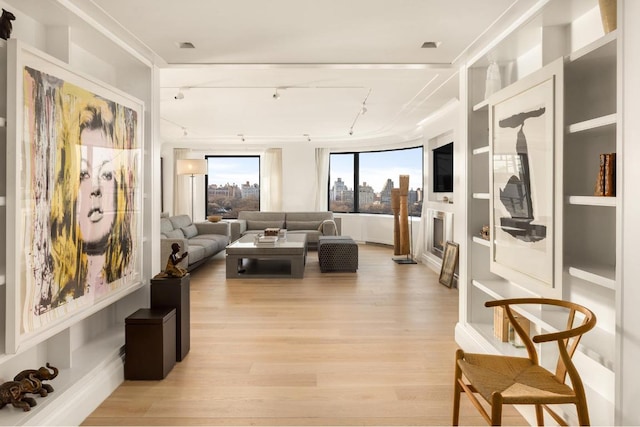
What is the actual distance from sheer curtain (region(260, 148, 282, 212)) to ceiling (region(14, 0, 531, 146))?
13.8 ft

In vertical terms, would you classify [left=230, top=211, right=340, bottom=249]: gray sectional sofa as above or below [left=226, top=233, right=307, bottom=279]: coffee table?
above

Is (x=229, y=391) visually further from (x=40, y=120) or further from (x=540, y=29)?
(x=540, y=29)

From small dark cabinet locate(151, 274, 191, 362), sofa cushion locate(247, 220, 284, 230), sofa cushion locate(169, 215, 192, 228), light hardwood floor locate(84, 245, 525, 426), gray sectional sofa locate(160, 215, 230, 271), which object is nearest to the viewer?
light hardwood floor locate(84, 245, 525, 426)

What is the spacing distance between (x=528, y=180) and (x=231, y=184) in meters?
9.03

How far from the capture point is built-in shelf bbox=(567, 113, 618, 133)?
1.73 m

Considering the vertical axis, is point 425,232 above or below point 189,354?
above

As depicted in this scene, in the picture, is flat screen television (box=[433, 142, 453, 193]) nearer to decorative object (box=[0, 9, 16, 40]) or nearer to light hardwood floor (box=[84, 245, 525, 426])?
light hardwood floor (box=[84, 245, 525, 426])

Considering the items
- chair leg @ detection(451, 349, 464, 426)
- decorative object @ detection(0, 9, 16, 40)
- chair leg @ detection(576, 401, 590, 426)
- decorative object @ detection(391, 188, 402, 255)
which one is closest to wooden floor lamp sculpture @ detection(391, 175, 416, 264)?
decorative object @ detection(391, 188, 402, 255)

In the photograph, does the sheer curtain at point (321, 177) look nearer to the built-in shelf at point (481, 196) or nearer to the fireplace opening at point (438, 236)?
the fireplace opening at point (438, 236)

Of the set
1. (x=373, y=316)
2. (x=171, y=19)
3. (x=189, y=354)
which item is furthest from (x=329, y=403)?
(x=171, y=19)

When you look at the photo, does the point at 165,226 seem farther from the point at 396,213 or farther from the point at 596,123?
the point at 596,123

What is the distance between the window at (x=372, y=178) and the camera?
8.95m

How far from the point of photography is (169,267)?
3125 mm

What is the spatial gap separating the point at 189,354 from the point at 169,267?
0.71 metres
